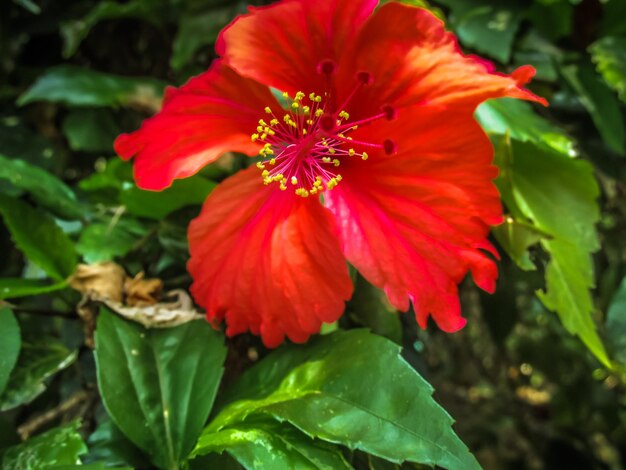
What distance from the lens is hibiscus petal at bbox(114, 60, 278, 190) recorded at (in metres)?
0.52

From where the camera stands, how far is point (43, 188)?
0.66 meters

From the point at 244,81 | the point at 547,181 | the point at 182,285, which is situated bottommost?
the point at 182,285

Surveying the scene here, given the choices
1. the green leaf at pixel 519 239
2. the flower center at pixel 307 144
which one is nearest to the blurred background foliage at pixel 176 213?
the green leaf at pixel 519 239

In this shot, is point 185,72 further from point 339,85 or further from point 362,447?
point 362,447

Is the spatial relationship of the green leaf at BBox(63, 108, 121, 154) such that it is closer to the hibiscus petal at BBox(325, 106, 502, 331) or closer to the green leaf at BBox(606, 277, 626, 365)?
the hibiscus petal at BBox(325, 106, 502, 331)

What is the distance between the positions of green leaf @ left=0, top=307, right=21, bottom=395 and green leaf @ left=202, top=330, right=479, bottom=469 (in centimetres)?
18

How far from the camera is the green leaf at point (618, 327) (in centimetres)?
73

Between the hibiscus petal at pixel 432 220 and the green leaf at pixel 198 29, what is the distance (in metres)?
0.44

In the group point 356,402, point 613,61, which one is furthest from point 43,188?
point 613,61

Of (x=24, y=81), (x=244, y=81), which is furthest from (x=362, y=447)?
(x=24, y=81)

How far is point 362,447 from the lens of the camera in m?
0.43

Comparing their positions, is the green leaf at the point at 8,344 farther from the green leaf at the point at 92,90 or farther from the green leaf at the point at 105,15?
the green leaf at the point at 105,15

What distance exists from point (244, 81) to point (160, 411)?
0.30 m

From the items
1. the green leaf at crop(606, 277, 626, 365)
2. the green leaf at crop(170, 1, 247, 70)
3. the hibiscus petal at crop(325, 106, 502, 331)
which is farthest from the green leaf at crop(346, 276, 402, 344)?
the green leaf at crop(170, 1, 247, 70)
